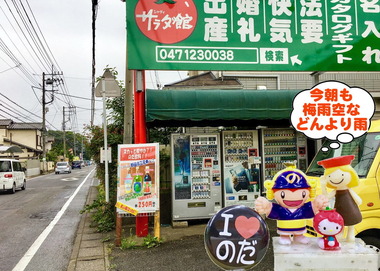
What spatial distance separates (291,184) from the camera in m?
2.99

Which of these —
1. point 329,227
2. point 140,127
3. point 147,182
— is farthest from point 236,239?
point 140,127

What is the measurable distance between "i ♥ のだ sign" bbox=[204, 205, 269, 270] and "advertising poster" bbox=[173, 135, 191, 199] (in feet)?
17.8

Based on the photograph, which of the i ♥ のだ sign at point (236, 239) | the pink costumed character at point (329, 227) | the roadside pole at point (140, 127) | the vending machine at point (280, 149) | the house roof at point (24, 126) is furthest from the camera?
the house roof at point (24, 126)

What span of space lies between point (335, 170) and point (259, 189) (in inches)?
211

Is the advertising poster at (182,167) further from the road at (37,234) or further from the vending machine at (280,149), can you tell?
the road at (37,234)

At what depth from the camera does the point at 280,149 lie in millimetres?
8609

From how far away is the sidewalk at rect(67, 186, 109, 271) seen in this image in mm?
5403

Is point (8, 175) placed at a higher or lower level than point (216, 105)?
lower

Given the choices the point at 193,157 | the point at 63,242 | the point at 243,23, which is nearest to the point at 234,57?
the point at 243,23

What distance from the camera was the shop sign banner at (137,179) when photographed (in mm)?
6285

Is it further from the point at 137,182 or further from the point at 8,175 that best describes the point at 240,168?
the point at 8,175

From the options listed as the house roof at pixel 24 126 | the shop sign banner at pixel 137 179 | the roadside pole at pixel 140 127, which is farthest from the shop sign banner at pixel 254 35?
the house roof at pixel 24 126

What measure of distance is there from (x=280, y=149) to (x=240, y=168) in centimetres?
119

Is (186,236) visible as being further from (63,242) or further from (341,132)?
(341,132)
